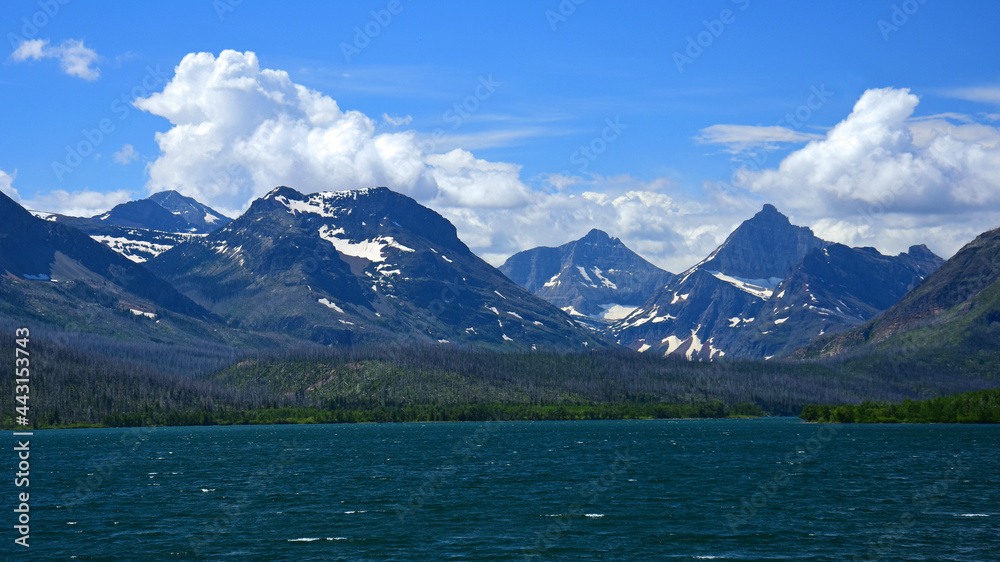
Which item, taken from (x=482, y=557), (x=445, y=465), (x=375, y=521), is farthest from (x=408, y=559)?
(x=445, y=465)

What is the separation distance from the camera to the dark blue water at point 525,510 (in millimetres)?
82812

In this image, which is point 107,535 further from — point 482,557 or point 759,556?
point 759,556

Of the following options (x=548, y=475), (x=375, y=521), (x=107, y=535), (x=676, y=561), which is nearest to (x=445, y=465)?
(x=548, y=475)

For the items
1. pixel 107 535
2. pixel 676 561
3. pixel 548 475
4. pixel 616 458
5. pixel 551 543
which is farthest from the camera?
pixel 616 458

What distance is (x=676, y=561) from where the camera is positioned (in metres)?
76.7

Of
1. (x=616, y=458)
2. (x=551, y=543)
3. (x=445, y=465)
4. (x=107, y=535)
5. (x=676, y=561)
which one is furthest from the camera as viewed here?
(x=616, y=458)

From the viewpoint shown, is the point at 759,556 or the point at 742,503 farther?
the point at 742,503

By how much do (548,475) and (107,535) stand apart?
74.9 meters

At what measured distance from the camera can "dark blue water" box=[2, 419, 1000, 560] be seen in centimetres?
8281

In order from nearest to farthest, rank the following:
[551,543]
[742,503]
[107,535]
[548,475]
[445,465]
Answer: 1. [551,543]
2. [107,535]
3. [742,503]
4. [548,475]
5. [445,465]

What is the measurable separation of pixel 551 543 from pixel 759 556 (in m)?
19.4

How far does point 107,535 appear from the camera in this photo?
92500mm

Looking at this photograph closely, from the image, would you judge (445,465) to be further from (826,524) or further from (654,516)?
(826,524)

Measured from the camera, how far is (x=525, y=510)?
356 feet
